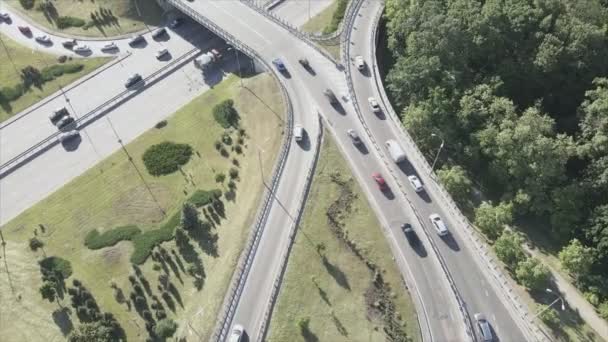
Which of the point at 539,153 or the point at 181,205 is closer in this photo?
the point at 539,153

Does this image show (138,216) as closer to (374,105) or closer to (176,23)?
(374,105)

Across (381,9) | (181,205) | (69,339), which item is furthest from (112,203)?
(381,9)

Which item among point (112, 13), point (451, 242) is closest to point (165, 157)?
point (112, 13)

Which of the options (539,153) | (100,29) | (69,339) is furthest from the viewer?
(100,29)

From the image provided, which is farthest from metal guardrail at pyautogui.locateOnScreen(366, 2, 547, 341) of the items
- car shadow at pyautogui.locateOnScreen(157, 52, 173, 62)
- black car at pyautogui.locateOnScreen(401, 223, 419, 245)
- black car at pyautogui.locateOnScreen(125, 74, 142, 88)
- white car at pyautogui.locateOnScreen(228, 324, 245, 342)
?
black car at pyautogui.locateOnScreen(125, 74, 142, 88)

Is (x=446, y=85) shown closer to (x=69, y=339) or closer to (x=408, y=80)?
(x=408, y=80)

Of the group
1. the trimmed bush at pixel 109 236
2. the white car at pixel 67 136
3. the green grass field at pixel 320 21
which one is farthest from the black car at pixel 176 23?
the trimmed bush at pixel 109 236
